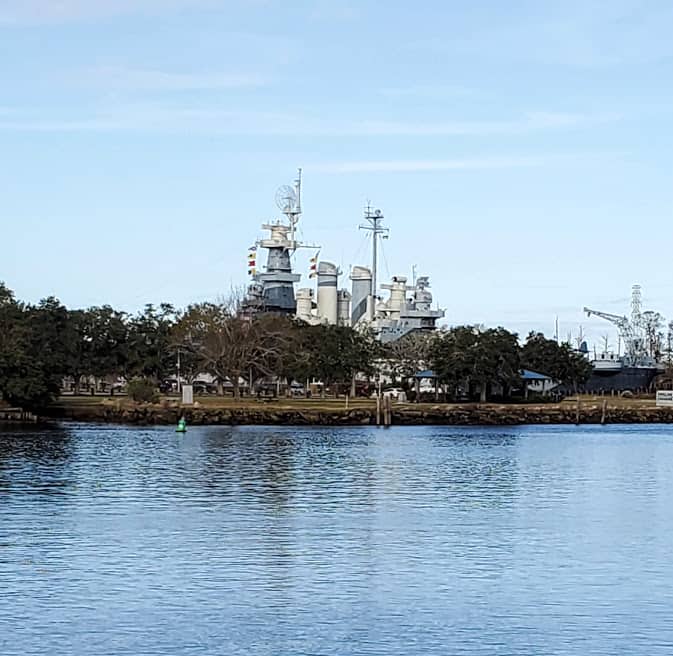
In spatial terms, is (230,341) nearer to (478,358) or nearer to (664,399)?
(478,358)

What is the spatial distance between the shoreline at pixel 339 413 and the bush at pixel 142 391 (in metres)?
1.07

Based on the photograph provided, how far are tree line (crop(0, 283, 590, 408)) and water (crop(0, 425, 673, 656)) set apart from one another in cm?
4007

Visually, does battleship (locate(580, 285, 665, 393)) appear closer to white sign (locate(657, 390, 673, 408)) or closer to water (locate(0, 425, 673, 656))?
white sign (locate(657, 390, 673, 408))

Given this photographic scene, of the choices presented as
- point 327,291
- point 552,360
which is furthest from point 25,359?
point 327,291

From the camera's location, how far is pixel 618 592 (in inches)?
1081

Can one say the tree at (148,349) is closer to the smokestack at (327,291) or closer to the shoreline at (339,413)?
the shoreline at (339,413)

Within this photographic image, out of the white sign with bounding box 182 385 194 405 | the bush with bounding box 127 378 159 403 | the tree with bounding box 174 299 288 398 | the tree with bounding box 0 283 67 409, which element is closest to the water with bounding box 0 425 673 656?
the tree with bounding box 0 283 67 409

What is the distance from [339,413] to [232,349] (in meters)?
9.92

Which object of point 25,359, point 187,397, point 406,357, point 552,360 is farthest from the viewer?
point 406,357

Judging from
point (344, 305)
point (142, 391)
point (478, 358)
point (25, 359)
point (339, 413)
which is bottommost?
point (339, 413)

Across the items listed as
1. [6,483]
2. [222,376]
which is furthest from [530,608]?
[222,376]

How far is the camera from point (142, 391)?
322 feet

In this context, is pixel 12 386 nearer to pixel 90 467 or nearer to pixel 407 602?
pixel 90 467

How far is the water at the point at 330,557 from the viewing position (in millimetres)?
23391
